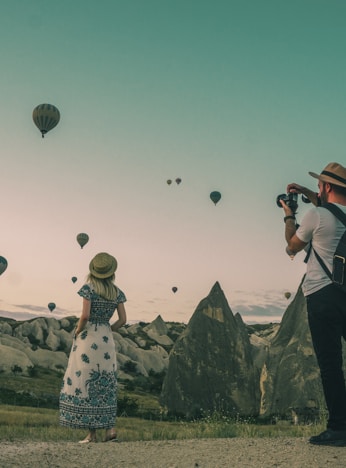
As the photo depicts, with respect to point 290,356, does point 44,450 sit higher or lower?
lower

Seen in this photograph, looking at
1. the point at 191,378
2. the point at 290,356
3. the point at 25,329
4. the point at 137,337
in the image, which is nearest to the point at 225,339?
the point at 191,378

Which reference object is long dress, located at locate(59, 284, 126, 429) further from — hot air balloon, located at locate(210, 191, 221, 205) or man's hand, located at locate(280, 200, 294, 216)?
hot air balloon, located at locate(210, 191, 221, 205)

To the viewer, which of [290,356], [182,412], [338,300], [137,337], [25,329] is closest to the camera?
[338,300]

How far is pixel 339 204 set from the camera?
19.3ft

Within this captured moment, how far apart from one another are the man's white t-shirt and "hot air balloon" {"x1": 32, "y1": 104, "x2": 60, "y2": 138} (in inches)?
1253

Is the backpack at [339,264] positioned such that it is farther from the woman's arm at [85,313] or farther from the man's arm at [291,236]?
the woman's arm at [85,313]

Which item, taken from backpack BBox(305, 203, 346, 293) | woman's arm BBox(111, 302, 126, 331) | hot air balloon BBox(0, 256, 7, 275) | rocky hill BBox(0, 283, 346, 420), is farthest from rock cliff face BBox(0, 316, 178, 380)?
backpack BBox(305, 203, 346, 293)

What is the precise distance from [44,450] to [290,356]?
1891 inches

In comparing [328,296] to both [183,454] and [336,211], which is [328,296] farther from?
[183,454]

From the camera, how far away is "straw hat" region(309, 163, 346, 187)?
5820 millimetres

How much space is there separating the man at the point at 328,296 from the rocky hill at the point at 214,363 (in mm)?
43068

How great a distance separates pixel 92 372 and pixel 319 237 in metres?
3.89

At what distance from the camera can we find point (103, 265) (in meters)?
8.06

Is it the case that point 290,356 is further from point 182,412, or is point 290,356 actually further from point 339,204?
point 339,204
